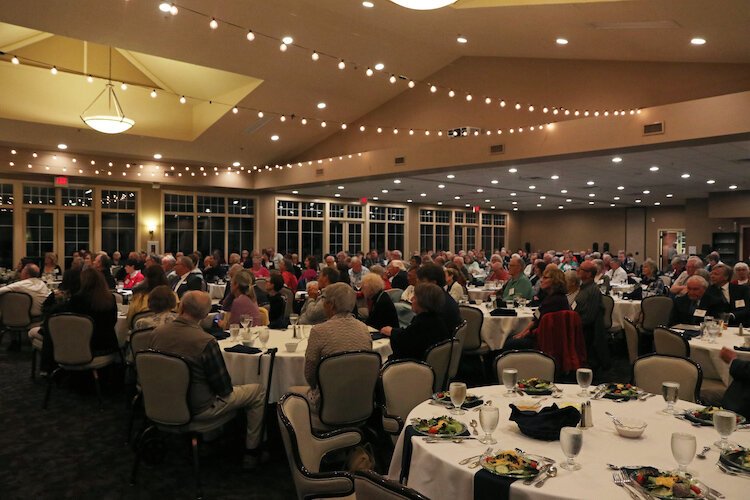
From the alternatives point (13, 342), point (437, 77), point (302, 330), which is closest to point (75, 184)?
point (13, 342)

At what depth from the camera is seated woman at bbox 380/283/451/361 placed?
4.35 m

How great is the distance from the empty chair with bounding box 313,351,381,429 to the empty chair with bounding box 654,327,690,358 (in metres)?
2.65

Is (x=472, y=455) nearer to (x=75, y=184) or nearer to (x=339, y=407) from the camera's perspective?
(x=339, y=407)

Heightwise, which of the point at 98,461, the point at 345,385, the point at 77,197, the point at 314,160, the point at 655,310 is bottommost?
the point at 98,461

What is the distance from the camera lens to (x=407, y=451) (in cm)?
264

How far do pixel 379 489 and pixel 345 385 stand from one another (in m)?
1.88

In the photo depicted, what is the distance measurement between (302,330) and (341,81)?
9.03 m

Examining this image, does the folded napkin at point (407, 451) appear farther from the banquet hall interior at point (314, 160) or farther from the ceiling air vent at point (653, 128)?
the ceiling air vent at point (653, 128)

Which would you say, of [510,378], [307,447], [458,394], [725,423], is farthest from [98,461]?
[725,423]

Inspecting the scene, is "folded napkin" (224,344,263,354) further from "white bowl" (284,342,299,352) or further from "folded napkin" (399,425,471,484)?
"folded napkin" (399,425,471,484)

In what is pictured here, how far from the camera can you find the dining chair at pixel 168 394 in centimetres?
360

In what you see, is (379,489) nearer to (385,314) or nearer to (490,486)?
(490,486)

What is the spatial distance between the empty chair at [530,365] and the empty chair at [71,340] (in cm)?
403

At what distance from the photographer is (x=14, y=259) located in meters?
14.3
